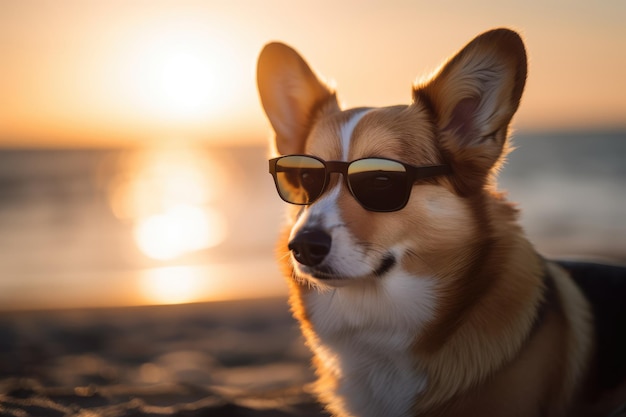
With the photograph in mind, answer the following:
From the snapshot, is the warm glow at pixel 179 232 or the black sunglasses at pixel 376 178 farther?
the warm glow at pixel 179 232

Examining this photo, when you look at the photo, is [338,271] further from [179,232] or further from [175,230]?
[175,230]

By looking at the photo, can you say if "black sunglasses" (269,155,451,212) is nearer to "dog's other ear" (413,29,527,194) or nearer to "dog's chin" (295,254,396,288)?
"dog's other ear" (413,29,527,194)

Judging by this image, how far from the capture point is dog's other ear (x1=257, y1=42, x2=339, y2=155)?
325 cm

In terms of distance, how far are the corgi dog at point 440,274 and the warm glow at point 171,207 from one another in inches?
288

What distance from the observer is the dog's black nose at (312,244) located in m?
2.46

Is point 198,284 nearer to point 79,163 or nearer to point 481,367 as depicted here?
point 481,367

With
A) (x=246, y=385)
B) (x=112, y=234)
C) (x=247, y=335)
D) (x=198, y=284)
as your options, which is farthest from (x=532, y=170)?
(x=246, y=385)

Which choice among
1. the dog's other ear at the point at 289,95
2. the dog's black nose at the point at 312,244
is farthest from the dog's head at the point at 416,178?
the dog's other ear at the point at 289,95

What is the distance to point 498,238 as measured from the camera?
2615 millimetres

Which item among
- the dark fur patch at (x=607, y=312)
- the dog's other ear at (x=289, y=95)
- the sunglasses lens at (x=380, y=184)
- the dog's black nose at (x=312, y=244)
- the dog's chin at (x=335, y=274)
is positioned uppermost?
the dog's other ear at (x=289, y=95)

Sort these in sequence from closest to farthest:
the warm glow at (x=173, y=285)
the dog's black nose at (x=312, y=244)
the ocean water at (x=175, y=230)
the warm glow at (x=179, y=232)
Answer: the dog's black nose at (x=312, y=244) < the warm glow at (x=173, y=285) < the ocean water at (x=175, y=230) < the warm glow at (x=179, y=232)

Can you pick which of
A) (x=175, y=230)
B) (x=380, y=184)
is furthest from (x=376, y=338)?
(x=175, y=230)

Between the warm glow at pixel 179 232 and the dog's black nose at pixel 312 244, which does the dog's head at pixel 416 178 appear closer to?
the dog's black nose at pixel 312 244

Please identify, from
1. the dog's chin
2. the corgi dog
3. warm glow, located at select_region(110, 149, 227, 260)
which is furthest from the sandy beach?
warm glow, located at select_region(110, 149, 227, 260)
